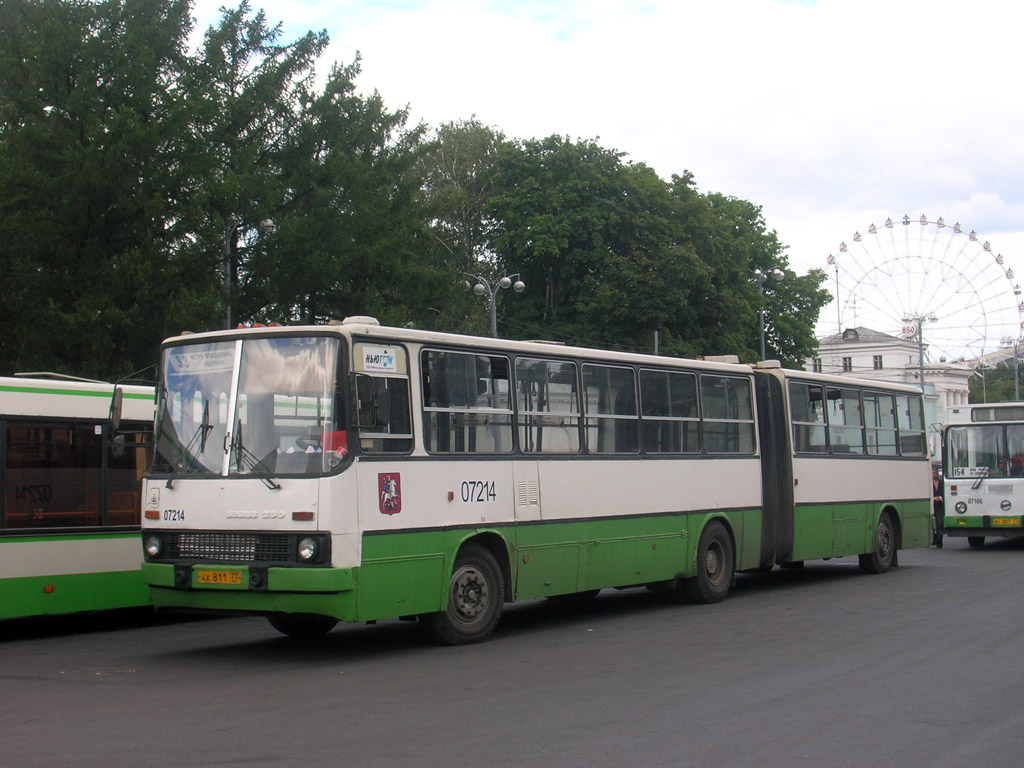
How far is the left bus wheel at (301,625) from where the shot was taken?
41.1 feet

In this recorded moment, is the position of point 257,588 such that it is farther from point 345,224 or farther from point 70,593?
point 345,224

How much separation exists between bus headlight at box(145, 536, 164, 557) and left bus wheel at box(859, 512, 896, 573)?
12800 mm

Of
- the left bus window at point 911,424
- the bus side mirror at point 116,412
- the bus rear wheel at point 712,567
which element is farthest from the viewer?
the left bus window at point 911,424

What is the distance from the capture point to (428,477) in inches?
468

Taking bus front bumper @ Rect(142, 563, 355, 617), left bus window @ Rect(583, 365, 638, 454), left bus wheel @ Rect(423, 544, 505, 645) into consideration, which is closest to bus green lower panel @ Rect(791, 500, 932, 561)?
left bus window @ Rect(583, 365, 638, 454)

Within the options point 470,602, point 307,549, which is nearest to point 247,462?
point 307,549

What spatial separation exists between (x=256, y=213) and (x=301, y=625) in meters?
20.0

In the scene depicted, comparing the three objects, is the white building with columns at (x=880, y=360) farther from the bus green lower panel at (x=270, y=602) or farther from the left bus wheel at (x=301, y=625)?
the bus green lower panel at (x=270, y=602)

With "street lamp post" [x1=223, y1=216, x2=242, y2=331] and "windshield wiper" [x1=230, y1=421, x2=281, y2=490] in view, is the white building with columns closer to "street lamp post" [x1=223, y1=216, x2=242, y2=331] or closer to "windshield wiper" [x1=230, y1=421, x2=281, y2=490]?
"street lamp post" [x1=223, y1=216, x2=242, y2=331]

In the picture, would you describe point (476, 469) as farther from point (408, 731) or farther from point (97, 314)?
point (97, 314)

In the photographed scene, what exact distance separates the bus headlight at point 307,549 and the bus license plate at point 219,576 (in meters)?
0.60

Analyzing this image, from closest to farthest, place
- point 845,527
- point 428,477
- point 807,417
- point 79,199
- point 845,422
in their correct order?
point 428,477
point 807,417
point 845,527
point 845,422
point 79,199

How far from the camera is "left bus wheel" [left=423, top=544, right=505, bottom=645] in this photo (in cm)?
1216

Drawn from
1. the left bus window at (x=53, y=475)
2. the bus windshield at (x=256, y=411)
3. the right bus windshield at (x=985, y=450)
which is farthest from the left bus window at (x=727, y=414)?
the right bus windshield at (x=985, y=450)
